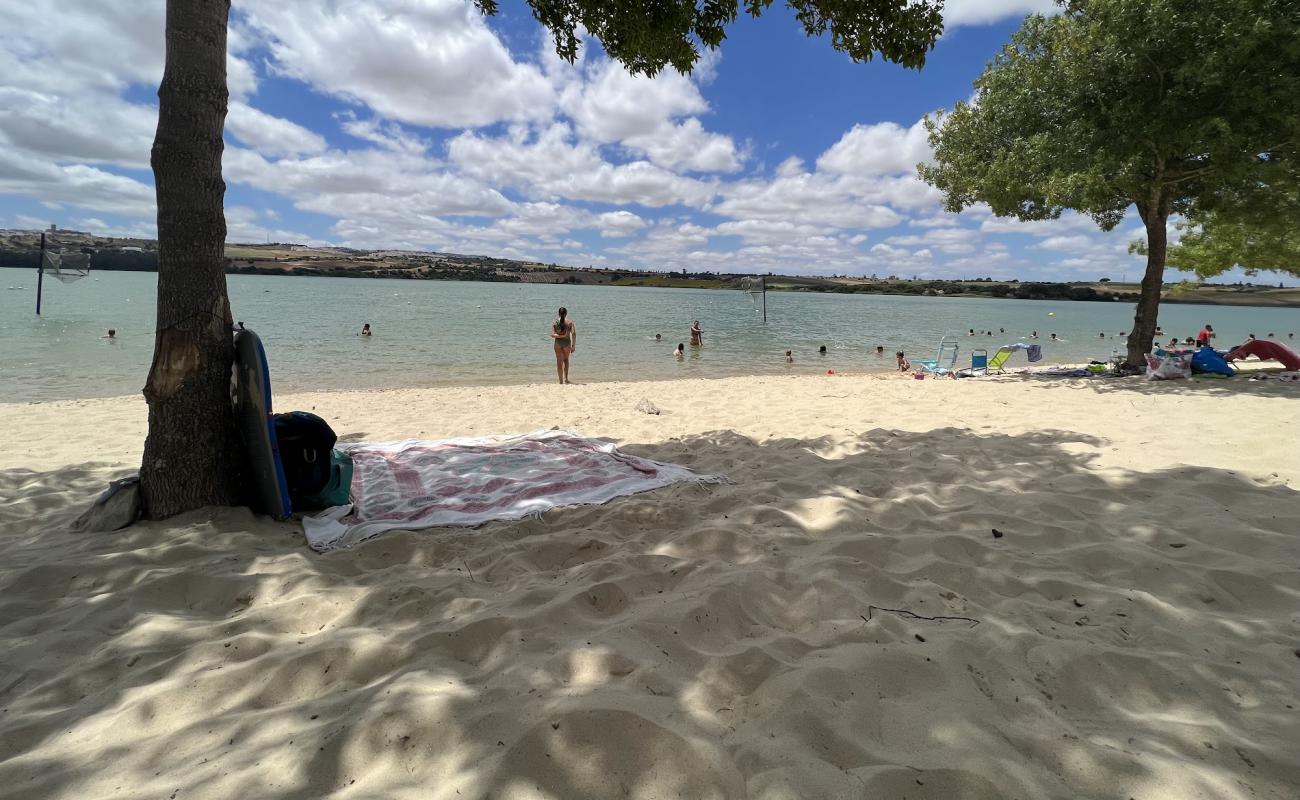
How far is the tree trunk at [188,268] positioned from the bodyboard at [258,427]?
0.15 metres

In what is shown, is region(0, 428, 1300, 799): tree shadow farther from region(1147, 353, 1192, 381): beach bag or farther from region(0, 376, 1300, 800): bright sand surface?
region(1147, 353, 1192, 381): beach bag

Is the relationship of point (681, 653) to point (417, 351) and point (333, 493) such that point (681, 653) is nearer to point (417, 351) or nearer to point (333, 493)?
point (333, 493)

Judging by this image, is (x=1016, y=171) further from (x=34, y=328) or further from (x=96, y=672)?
(x=34, y=328)

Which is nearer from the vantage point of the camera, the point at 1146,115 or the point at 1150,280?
the point at 1146,115

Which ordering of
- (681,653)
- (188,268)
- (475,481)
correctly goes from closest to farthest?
(681,653) → (188,268) → (475,481)

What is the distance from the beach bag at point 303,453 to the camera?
3.95 meters

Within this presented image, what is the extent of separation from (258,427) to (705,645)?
3.26 m

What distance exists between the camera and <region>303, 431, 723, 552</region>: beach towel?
3.79 meters

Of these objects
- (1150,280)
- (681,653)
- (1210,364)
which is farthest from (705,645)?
(1150,280)

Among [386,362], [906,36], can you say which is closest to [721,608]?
[906,36]

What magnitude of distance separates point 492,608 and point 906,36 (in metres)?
6.16

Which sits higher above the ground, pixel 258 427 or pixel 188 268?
pixel 188 268

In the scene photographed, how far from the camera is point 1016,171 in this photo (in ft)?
33.4

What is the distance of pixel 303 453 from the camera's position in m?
4.01
